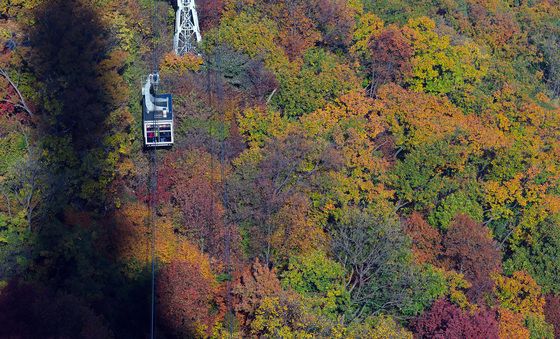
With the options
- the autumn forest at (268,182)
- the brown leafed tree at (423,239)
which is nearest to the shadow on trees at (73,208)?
the autumn forest at (268,182)

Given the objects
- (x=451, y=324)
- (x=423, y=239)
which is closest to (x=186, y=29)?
(x=423, y=239)

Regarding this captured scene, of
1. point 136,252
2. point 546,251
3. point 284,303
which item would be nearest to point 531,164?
point 546,251

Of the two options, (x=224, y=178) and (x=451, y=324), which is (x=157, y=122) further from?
(x=451, y=324)

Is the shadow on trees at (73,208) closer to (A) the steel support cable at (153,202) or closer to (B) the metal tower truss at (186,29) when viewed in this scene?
(A) the steel support cable at (153,202)

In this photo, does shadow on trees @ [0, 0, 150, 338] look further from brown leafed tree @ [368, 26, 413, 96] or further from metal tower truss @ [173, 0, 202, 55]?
brown leafed tree @ [368, 26, 413, 96]

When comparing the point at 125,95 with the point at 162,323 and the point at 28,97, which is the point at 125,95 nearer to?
the point at 28,97

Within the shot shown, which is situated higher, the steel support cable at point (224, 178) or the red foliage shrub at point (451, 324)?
the steel support cable at point (224, 178)

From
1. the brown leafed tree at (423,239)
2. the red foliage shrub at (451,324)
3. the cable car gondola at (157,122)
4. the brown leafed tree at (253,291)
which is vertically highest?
the cable car gondola at (157,122)
